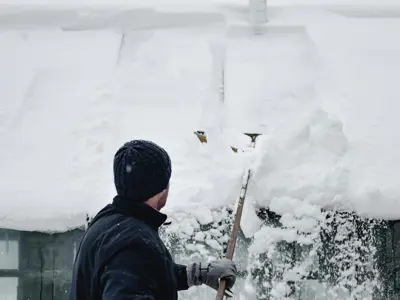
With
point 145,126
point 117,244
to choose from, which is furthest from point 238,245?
point 117,244

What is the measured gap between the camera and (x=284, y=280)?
397 centimetres

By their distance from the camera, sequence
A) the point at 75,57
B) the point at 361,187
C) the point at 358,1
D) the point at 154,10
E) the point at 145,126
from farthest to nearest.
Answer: the point at 358,1 → the point at 154,10 → the point at 75,57 → the point at 145,126 → the point at 361,187

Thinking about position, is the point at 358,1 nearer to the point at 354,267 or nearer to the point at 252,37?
the point at 252,37

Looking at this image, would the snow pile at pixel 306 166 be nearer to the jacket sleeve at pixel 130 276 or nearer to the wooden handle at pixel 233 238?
the wooden handle at pixel 233 238

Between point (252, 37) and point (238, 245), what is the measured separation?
2634 mm

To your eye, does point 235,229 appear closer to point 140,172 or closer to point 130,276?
point 140,172

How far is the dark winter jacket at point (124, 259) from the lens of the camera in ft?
6.10

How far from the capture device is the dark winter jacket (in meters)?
1.86

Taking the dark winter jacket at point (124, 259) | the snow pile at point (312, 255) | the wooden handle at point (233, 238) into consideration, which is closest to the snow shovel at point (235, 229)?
the wooden handle at point (233, 238)

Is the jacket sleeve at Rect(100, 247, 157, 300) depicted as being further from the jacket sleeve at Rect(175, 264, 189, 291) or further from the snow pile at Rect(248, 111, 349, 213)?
the snow pile at Rect(248, 111, 349, 213)

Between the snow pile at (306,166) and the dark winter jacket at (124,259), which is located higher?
the dark winter jacket at (124,259)

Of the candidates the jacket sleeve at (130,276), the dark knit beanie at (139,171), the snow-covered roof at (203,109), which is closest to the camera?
the jacket sleeve at (130,276)

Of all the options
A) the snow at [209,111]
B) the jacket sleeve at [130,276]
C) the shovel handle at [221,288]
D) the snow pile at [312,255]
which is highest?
the jacket sleeve at [130,276]

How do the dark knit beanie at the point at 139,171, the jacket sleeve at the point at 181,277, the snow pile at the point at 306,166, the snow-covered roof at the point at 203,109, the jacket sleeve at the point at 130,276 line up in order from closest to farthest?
the jacket sleeve at the point at 130,276
the dark knit beanie at the point at 139,171
the jacket sleeve at the point at 181,277
the snow pile at the point at 306,166
the snow-covered roof at the point at 203,109
